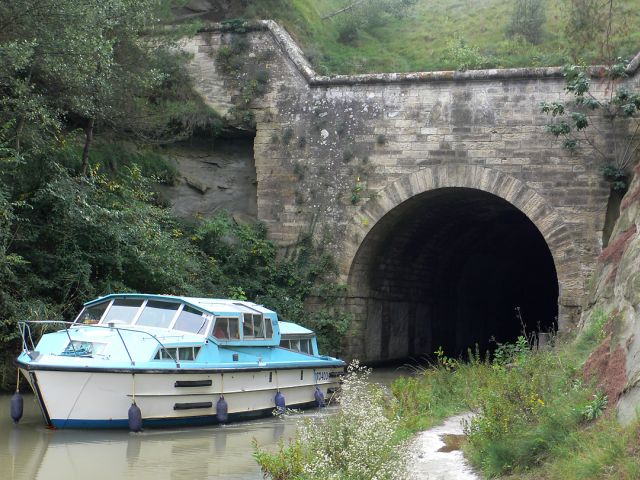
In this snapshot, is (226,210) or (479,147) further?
(226,210)

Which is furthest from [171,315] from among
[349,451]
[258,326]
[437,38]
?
[437,38]

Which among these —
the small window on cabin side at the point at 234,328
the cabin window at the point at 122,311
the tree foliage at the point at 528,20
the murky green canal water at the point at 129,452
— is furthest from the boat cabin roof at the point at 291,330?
the tree foliage at the point at 528,20

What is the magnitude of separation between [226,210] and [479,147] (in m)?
6.05

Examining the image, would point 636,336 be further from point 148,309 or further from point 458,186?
point 458,186

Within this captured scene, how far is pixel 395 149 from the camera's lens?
766 inches

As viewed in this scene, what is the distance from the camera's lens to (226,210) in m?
20.9

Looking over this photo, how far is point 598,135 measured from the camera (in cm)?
1808

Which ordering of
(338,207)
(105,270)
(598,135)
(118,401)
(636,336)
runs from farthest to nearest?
(338,207) < (598,135) < (105,270) < (118,401) < (636,336)

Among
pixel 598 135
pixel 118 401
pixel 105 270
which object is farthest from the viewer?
pixel 598 135

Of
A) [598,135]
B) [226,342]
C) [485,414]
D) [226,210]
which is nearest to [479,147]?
[598,135]

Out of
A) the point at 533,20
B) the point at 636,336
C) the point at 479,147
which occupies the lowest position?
the point at 636,336

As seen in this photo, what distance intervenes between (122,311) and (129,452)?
127 inches

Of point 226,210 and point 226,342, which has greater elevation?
point 226,210

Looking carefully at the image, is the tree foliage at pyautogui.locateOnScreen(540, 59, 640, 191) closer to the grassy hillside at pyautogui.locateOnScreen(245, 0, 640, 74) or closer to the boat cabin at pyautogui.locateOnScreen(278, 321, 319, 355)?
the grassy hillside at pyautogui.locateOnScreen(245, 0, 640, 74)
